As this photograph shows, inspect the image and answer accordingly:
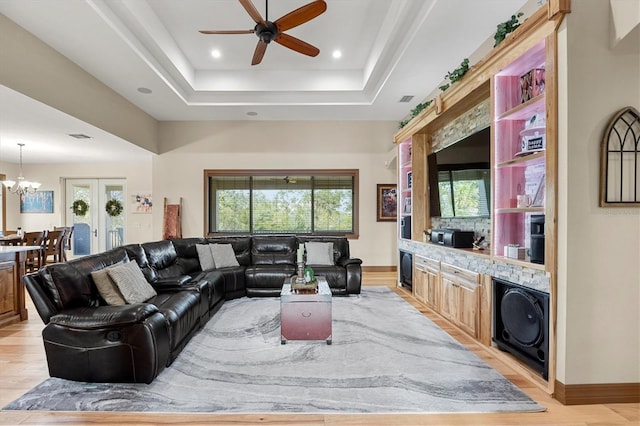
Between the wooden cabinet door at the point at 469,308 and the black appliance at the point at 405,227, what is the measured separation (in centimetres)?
194

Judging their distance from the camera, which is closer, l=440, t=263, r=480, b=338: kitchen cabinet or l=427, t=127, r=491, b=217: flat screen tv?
l=440, t=263, r=480, b=338: kitchen cabinet

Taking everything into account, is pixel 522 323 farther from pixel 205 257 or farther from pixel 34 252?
pixel 34 252

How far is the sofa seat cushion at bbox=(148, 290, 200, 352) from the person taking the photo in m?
2.69

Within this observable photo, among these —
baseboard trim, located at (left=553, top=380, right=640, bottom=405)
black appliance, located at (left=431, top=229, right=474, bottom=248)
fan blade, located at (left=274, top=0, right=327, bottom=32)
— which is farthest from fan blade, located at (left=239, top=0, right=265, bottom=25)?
baseboard trim, located at (left=553, top=380, right=640, bottom=405)

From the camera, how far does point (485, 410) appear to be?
2.11 metres

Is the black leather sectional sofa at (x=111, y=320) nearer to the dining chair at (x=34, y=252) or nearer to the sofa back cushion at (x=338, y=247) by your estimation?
the sofa back cushion at (x=338, y=247)

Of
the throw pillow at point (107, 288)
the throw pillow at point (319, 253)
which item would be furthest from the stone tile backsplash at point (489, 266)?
the throw pillow at point (107, 288)

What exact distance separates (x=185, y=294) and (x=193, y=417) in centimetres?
140

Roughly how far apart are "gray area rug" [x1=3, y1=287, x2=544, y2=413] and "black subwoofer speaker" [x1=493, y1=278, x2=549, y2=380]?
28cm

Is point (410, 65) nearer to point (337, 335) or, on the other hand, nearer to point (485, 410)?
point (337, 335)

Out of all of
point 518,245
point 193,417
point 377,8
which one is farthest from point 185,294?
point 377,8

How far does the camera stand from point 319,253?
5.34 m

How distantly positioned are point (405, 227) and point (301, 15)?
3.68 meters

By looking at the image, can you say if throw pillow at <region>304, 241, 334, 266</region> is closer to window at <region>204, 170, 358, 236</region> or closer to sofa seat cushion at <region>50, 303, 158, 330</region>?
window at <region>204, 170, 358, 236</region>
